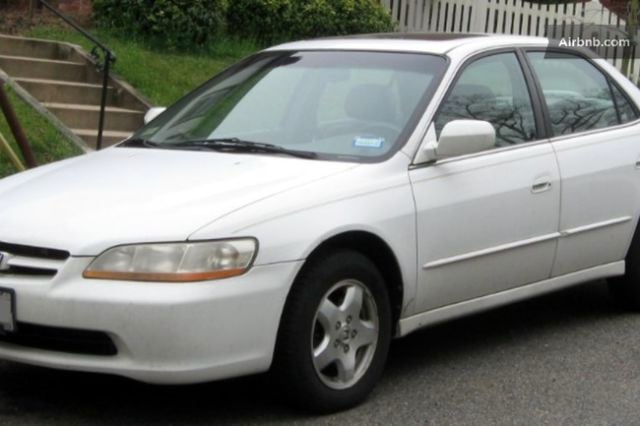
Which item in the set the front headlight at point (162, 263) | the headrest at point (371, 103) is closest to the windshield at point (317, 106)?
the headrest at point (371, 103)

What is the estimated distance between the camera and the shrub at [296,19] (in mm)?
13094

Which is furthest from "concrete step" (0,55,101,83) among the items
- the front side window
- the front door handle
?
the front door handle

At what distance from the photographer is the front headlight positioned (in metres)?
4.61

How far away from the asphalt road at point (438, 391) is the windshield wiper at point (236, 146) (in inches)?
41.0

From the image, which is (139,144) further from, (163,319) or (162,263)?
(163,319)

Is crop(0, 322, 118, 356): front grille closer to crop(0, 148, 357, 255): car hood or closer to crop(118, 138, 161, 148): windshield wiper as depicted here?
crop(0, 148, 357, 255): car hood

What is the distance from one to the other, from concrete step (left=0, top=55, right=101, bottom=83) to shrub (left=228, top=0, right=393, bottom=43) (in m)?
2.27

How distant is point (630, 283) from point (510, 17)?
27.8 ft

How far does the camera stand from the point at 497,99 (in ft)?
20.6

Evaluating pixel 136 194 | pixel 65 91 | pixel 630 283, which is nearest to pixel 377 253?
pixel 136 194

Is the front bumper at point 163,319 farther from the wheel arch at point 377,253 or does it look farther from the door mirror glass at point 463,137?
the door mirror glass at point 463,137

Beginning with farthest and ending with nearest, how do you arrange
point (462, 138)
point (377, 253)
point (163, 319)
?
point (462, 138), point (377, 253), point (163, 319)

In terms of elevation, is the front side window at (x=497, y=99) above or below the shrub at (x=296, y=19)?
above

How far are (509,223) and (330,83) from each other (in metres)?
1.14
